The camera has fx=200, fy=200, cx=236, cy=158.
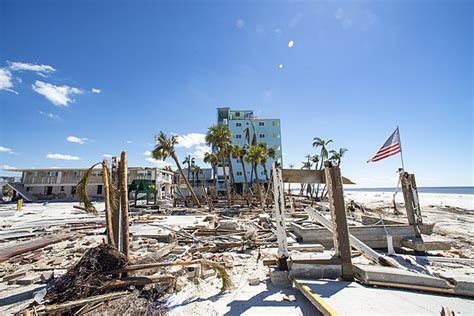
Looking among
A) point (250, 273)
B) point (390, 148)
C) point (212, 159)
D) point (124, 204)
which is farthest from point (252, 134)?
point (124, 204)

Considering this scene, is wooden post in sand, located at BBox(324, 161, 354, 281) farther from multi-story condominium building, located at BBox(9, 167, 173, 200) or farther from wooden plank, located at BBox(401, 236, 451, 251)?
multi-story condominium building, located at BBox(9, 167, 173, 200)

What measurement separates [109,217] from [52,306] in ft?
5.96

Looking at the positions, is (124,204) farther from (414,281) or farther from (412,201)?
(412,201)

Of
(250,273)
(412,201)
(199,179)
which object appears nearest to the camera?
(250,273)

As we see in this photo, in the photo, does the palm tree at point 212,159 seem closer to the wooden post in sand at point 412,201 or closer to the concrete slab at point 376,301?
the wooden post in sand at point 412,201

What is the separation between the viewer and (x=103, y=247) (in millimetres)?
4344

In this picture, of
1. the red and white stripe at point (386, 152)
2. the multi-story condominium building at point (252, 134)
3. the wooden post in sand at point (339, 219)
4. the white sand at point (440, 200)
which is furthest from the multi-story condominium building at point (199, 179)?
the wooden post in sand at point (339, 219)

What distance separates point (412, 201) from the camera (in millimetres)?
8375

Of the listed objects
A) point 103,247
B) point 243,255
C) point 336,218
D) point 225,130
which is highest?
point 225,130

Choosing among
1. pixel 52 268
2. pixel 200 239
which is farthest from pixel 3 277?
pixel 200 239

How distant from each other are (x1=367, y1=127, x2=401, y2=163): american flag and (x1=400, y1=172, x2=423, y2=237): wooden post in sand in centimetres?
105

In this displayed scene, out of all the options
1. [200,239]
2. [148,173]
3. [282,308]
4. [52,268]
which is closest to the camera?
[282,308]

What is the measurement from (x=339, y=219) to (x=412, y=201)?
5.98 meters

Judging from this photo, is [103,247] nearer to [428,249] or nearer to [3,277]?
[3,277]
